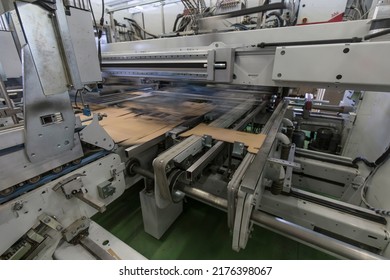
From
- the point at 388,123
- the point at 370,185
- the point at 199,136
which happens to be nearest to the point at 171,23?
the point at 199,136

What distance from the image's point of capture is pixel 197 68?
1102 mm

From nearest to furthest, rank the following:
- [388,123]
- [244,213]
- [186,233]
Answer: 1. [244,213]
2. [388,123]
3. [186,233]

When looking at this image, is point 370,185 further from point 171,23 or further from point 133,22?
point 133,22

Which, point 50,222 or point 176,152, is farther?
point 176,152

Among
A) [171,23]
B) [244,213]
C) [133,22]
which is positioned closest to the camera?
[244,213]

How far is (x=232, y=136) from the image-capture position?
1.15 m

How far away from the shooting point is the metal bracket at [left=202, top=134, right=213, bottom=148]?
1.10 meters

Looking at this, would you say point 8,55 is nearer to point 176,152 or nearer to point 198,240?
point 176,152

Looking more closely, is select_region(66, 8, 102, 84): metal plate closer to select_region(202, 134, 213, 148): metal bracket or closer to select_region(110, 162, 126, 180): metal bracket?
select_region(110, 162, 126, 180): metal bracket

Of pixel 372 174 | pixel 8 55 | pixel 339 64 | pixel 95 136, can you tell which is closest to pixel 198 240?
pixel 95 136

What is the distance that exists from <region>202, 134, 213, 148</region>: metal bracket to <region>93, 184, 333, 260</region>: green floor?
101 cm

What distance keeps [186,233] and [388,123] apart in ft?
6.27

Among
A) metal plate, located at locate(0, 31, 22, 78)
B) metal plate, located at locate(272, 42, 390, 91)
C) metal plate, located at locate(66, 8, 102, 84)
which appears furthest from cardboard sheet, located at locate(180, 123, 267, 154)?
metal plate, located at locate(0, 31, 22, 78)

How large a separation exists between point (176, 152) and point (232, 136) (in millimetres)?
417
